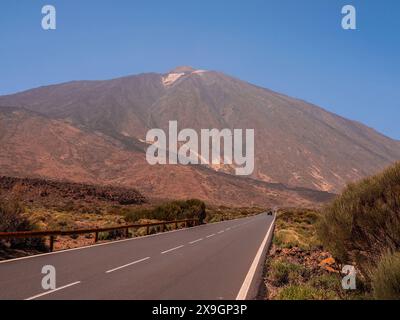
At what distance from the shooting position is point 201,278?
11664 millimetres

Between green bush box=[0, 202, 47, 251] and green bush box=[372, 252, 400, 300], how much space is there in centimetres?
1345

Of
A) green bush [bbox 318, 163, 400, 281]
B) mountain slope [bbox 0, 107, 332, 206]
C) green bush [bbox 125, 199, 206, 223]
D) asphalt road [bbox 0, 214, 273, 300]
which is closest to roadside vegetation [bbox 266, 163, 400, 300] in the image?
green bush [bbox 318, 163, 400, 281]

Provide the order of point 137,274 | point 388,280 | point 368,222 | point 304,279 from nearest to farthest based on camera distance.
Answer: point 388,280 → point 368,222 → point 137,274 → point 304,279

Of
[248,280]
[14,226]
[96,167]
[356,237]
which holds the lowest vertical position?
[96,167]

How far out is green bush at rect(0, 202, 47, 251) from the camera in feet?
57.2

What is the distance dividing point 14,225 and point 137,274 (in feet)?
26.5

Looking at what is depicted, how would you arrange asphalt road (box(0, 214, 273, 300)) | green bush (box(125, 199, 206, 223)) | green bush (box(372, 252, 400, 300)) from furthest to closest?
green bush (box(125, 199, 206, 223)) < asphalt road (box(0, 214, 273, 300)) < green bush (box(372, 252, 400, 300))

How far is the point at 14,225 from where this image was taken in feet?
59.0

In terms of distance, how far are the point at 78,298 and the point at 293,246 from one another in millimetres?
16096

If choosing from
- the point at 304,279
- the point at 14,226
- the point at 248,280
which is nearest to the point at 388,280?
the point at 248,280

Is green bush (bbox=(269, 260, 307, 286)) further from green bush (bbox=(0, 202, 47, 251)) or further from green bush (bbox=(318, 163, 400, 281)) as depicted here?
green bush (bbox=(0, 202, 47, 251))

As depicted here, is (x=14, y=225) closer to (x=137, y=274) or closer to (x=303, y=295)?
(x=137, y=274)
